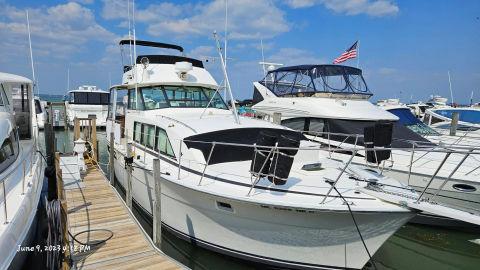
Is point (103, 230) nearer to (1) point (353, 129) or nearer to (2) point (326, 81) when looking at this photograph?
A: (1) point (353, 129)

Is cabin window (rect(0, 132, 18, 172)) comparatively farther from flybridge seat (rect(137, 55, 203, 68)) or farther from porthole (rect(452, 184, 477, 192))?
porthole (rect(452, 184, 477, 192))

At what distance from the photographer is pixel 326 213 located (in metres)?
5.11

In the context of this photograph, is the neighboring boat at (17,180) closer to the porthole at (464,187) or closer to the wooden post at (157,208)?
the wooden post at (157,208)

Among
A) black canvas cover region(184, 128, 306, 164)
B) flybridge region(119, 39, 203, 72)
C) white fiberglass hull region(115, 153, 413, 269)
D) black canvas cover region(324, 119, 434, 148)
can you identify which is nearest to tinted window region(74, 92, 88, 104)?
flybridge region(119, 39, 203, 72)

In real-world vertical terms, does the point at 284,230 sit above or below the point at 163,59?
below

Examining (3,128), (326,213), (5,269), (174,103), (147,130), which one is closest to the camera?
(5,269)

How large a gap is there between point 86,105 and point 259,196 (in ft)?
93.1

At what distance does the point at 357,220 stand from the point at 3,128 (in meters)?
6.18

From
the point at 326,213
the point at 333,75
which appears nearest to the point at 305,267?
the point at 326,213

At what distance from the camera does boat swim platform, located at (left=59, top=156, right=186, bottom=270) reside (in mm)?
5488

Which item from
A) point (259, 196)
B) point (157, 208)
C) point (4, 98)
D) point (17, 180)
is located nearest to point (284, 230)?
point (259, 196)

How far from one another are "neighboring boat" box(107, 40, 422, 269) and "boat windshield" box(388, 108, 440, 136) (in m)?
7.35

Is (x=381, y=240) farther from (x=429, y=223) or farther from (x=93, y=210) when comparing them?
(x=93, y=210)

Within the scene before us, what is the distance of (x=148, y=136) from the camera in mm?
8688
